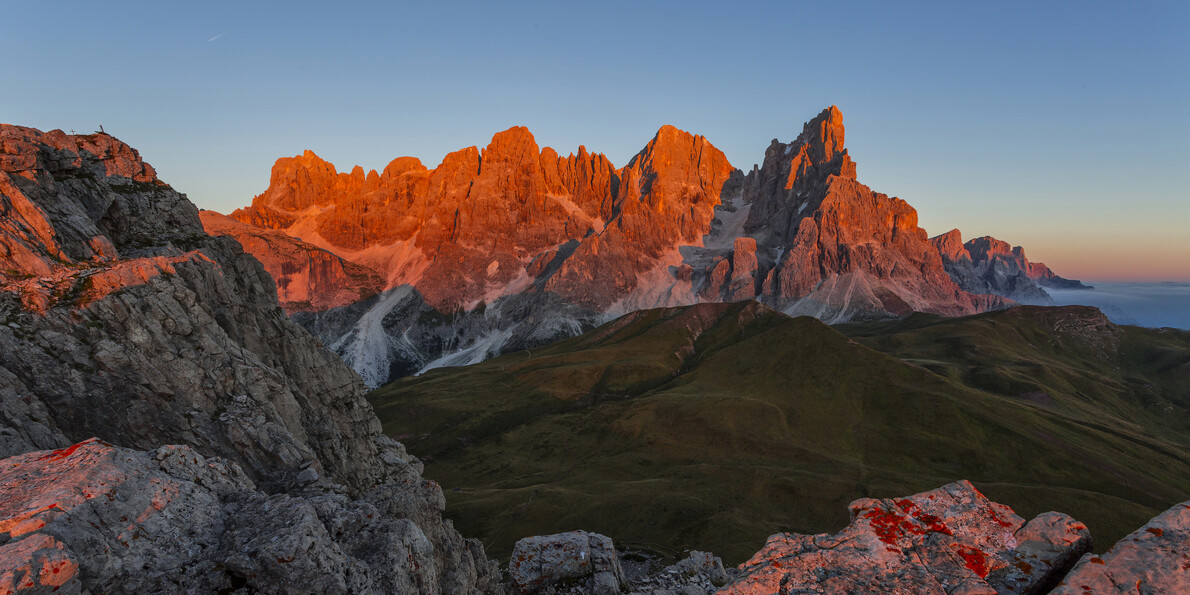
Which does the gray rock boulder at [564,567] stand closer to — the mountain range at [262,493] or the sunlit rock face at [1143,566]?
the mountain range at [262,493]

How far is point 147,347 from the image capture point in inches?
1210

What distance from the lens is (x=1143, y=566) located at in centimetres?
1165

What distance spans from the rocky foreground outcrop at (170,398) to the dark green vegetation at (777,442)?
4725 cm

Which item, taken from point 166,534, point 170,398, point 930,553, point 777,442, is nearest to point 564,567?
point 166,534

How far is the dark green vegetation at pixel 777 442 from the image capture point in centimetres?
9225

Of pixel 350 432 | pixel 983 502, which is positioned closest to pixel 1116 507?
pixel 983 502

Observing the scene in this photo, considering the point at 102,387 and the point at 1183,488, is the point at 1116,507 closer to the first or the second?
the point at 1183,488

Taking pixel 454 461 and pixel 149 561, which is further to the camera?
pixel 454 461

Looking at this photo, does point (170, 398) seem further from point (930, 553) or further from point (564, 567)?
point (930, 553)

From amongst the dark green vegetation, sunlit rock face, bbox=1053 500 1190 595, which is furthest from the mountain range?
the dark green vegetation

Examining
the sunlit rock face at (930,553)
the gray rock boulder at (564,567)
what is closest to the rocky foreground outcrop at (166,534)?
the sunlit rock face at (930,553)

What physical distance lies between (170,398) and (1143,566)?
124 ft

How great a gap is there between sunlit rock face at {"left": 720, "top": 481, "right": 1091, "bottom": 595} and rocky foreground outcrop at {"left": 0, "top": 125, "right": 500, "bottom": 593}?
13295mm

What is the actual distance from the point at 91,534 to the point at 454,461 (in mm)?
130627
